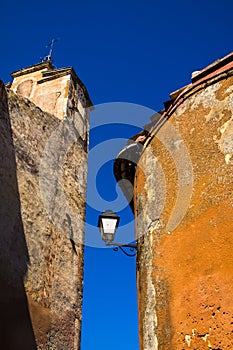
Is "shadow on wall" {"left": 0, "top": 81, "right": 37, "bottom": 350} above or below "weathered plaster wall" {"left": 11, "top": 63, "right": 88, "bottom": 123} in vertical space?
below

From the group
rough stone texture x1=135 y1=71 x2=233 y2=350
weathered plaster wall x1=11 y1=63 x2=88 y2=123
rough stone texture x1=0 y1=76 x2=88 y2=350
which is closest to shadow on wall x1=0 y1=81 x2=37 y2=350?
rough stone texture x1=0 y1=76 x2=88 y2=350

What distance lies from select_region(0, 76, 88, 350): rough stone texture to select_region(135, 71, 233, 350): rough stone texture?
12.8 feet

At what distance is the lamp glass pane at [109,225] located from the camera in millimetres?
4391

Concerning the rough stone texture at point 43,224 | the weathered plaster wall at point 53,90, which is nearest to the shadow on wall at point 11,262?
the rough stone texture at point 43,224

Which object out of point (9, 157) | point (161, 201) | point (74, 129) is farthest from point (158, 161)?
point (74, 129)

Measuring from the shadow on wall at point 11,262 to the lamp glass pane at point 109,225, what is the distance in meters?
3.21

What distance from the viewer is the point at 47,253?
27.0 feet

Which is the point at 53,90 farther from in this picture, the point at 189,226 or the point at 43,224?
the point at 189,226

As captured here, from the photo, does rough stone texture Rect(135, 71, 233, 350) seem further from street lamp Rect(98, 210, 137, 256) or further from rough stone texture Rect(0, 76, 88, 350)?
rough stone texture Rect(0, 76, 88, 350)

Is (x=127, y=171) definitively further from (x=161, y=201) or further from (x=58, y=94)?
(x=58, y=94)

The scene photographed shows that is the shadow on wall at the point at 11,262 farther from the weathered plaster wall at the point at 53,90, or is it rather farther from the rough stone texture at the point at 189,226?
the rough stone texture at the point at 189,226

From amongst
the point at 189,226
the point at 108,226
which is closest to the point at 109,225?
the point at 108,226

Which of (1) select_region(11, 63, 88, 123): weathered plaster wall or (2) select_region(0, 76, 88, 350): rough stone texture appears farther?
(1) select_region(11, 63, 88, 123): weathered plaster wall

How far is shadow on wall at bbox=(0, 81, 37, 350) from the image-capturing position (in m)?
6.68
